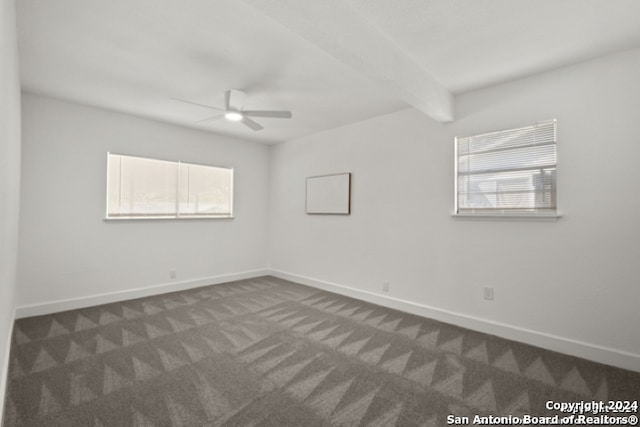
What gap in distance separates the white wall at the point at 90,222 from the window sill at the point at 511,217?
3976 millimetres

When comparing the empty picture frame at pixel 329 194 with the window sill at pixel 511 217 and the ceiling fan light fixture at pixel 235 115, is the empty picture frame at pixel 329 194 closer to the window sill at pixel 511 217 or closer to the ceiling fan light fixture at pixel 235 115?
the window sill at pixel 511 217

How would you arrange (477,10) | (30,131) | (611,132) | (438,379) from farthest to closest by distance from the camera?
(30,131)
(611,132)
(438,379)
(477,10)

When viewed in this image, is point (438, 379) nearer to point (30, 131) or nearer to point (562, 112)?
point (562, 112)

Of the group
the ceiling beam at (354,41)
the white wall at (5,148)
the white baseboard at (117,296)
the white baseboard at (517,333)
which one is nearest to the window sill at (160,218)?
the white baseboard at (117,296)

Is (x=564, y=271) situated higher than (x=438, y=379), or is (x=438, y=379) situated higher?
(x=564, y=271)

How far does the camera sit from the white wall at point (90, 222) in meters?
3.57

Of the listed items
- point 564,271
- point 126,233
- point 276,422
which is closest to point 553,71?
point 564,271

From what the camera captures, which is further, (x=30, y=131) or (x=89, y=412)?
(x=30, y=131)

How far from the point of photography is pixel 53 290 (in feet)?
12.1

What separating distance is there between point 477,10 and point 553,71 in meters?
1.40

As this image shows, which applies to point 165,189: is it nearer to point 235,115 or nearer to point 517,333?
point 235,115

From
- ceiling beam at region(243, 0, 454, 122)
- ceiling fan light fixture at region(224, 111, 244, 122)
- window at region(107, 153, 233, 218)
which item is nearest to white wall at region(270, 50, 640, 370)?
ceiling beam at region(243, 0, 454, 122)

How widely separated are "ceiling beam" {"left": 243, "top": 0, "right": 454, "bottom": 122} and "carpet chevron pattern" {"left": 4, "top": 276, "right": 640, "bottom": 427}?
2.40m

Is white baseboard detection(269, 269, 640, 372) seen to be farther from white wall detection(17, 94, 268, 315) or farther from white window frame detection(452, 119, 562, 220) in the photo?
white wall detection(17, 94, 268, 315)
